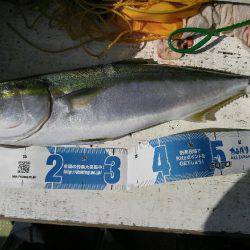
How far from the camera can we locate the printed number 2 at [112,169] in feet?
7.07

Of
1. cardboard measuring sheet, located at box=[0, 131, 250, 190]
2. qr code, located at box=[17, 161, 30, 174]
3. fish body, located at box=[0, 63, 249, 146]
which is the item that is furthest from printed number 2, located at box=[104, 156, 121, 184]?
qr code, located at box=[17, 161, 30, 174]

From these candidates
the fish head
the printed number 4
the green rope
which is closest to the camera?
the fish head

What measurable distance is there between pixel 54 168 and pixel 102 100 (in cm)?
49

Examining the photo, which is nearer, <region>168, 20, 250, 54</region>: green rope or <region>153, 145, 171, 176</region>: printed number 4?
<region>153, 145, 171, 176</region>: printed number 4

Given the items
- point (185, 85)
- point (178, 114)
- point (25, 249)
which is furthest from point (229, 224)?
point (25, 249)

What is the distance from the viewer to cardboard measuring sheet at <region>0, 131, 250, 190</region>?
6.98ft

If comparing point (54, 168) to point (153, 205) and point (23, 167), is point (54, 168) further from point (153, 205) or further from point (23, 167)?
point (153, 205)

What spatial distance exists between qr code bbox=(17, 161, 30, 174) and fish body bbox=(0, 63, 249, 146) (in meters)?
0.13

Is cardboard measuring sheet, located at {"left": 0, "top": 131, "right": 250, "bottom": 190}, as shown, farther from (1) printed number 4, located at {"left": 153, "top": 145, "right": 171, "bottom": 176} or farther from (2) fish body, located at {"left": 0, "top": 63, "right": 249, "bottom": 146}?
(2) fish body, located at {"left": 0, "top": 63, "right": 249, "bottom": 146}

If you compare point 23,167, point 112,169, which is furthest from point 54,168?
point 112,169

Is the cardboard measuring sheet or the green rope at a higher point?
the green rope

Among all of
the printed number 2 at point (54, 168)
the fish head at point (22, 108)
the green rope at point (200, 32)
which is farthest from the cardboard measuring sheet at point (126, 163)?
the green rope at point (200, 32)

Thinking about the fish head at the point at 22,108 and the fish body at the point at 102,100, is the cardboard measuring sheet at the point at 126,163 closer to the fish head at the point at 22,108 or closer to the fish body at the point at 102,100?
the fish body at the point at 102,100

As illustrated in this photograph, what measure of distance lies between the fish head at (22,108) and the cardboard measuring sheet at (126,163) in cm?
25
